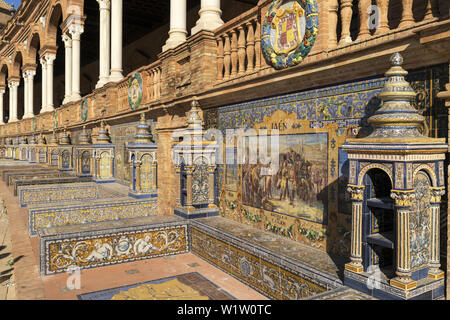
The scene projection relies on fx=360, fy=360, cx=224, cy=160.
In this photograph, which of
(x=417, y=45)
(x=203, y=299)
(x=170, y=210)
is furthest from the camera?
(x=170, y=210)

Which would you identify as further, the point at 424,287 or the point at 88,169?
the point at 88,169

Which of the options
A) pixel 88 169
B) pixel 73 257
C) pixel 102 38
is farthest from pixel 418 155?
pixel 88 169

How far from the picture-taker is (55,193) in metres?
12.0

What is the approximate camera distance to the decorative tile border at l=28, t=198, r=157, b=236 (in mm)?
8141

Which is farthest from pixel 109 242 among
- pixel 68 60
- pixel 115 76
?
pixel 68 60

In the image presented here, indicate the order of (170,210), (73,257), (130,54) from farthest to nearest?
(130,54)
(170,210)
(73,257)

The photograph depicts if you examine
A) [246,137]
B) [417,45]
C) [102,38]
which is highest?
[102,38]

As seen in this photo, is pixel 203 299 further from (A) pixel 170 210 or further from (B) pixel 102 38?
(B) pixel 102 38

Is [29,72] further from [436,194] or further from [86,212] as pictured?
[436,194]

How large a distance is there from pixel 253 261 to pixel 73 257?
289 cm

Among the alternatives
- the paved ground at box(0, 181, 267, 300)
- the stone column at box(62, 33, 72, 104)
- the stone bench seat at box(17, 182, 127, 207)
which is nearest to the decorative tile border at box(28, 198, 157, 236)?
the paved ground at box(0, 181, 267, 300)

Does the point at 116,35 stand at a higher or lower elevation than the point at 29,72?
lower

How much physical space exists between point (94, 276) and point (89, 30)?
1819 centimetres
